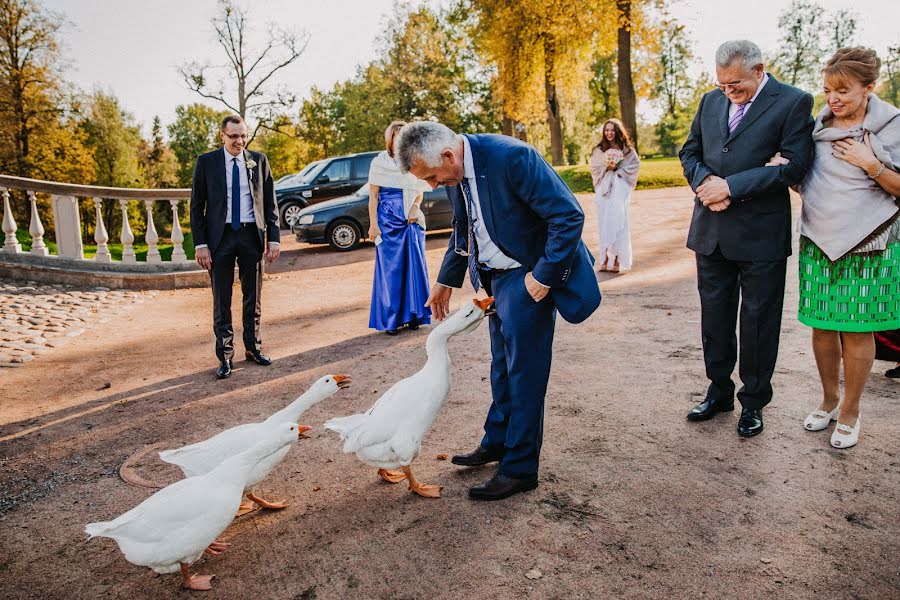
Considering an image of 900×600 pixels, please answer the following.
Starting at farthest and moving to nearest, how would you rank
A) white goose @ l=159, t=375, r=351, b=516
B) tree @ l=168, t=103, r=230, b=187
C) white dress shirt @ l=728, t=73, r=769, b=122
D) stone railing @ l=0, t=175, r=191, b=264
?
tree @ l=168, t=103, r=230, b=187
stone railing @ l=0, t=175, r=191, b=264
white dress shirt @ l=728, t=73, r=769, b=122
white goose @ l=159, t=375, r=351, b=516

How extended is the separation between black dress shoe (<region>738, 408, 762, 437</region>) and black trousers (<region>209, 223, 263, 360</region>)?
14.9 feet

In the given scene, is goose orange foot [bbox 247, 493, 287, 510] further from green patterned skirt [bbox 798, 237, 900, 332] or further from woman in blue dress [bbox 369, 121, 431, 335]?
woman in blue dress [bbox 369, 121, 431, 335]

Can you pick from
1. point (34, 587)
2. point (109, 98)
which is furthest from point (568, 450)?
point (109, 98)

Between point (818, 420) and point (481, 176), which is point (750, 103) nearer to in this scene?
point (481, 176)

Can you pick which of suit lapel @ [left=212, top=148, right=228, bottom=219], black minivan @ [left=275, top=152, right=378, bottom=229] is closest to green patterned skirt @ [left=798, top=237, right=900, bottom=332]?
suit lapel @ [left=212, top=148, right=228, bottom=219]

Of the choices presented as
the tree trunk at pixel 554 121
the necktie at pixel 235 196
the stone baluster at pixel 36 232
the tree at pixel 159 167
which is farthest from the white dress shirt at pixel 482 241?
the tree at pixel 159 167

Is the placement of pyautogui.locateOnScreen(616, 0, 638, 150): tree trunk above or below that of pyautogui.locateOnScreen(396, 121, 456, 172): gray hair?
above

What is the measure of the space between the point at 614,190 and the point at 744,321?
241 inches

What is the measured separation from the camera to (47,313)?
8781 millimetres

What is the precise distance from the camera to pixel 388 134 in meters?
6.25

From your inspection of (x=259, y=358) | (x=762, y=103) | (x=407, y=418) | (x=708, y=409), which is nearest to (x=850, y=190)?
(x=762, y=103)

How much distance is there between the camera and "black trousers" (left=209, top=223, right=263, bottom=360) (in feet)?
20.0

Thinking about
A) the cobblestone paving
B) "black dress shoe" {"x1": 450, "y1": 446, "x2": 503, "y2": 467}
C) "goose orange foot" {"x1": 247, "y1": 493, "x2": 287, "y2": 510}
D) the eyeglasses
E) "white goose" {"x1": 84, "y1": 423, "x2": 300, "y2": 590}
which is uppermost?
the eyeglasses

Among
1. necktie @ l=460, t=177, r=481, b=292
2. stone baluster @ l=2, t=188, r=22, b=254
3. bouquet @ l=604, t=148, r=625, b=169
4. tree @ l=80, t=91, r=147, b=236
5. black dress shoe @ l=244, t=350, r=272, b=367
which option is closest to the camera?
necktie @ l=460, t=177, r=481, b=292
